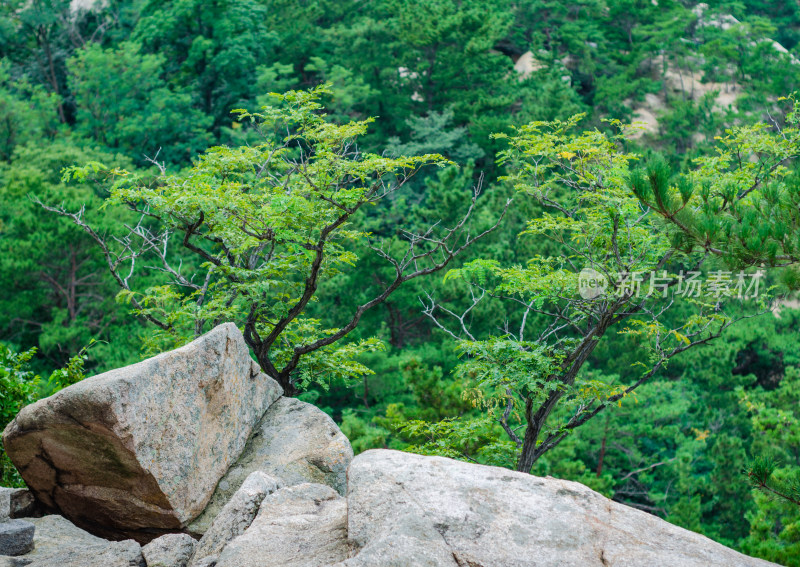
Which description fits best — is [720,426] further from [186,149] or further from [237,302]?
[186,149]

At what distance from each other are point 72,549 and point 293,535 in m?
1.32

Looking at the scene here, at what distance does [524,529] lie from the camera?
309 cm

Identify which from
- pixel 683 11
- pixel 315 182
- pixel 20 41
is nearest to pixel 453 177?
pixel 315 182

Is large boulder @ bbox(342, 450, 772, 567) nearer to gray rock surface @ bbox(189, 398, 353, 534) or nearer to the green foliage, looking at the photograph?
gray rock surface @ bbox(189, 398, 353, 534)

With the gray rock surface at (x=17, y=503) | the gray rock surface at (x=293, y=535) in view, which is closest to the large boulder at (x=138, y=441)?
the gray rock surface at (x=17, y=503)

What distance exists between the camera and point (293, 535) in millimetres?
3420

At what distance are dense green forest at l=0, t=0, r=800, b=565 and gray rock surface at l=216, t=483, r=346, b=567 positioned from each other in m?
2.32

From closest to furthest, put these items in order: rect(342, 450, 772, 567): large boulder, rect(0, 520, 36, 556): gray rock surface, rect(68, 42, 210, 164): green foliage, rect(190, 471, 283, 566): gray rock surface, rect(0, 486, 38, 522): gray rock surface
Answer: rect(342, 450, 772, 567): large boulder, rect(190, 471, 283, 566): gray rock surface, rect(0, 520, 36, 556): gray rock surface, rect(0, 486, 38, 522): gray rock surface, rect(68, 42, 210, 164): green foliage

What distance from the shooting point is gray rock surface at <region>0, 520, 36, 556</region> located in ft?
12.2

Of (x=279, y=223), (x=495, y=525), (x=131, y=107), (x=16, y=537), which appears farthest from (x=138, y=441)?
(x=131, y=107)

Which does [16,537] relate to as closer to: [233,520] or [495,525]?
[233,520]

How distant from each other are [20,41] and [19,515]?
28.6 metres

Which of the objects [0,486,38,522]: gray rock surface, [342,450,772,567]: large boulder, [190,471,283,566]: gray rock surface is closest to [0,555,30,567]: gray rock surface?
[0,486,38,522]: gray rock surface

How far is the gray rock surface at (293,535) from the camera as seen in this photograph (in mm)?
3215
